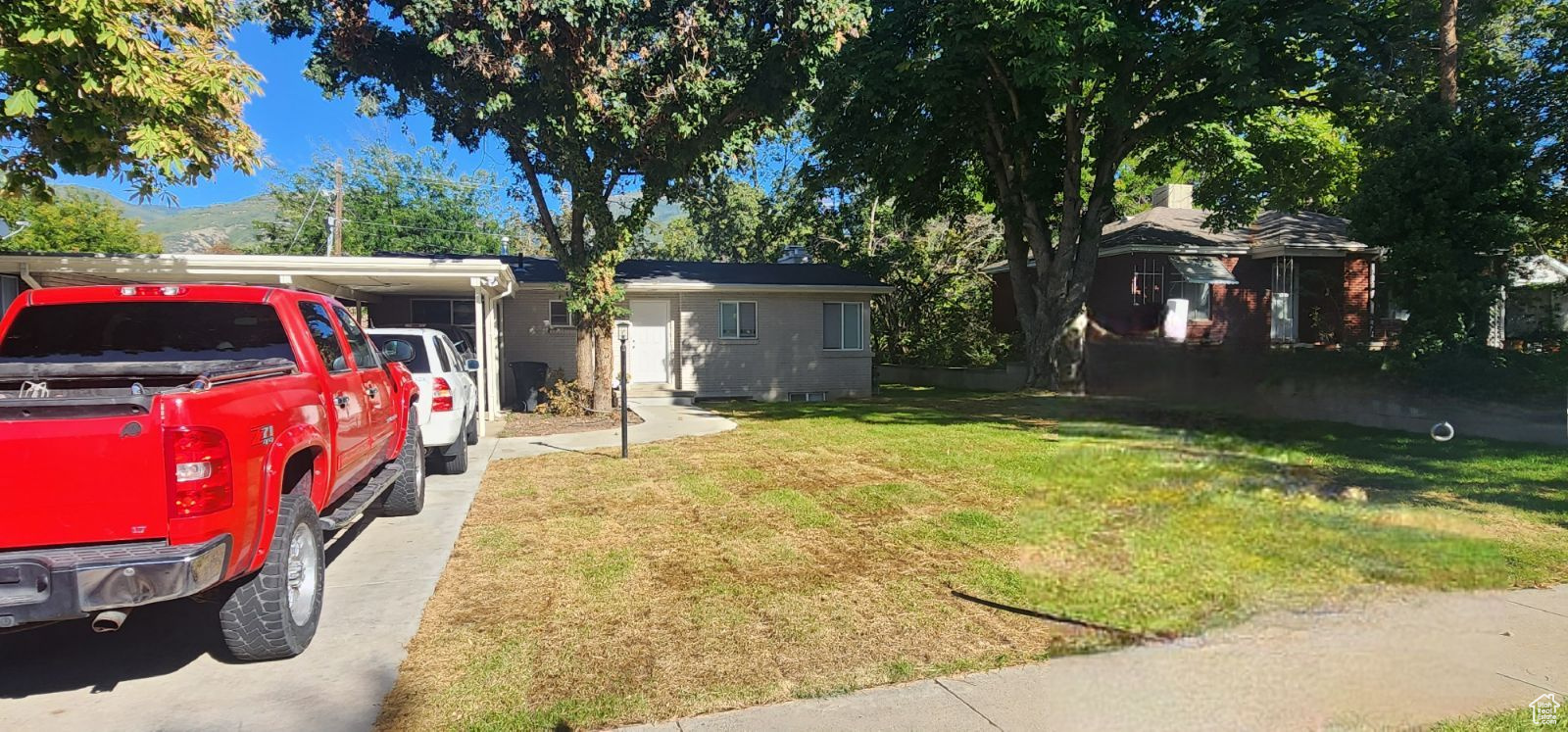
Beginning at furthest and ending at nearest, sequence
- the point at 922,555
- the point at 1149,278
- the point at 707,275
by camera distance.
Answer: the point at 1149,278
the point at 707,275
the point at 922,555

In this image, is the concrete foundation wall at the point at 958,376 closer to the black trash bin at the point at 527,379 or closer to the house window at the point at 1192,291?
the house window at the point at 1192,291

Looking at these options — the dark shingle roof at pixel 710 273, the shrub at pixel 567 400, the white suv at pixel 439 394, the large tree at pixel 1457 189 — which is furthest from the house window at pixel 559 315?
the large tree at pixel 1457 189

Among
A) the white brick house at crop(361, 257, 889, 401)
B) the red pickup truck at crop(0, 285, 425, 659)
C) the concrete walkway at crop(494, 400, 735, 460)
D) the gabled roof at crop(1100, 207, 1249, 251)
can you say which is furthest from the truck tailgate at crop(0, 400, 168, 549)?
the gabled roof at crop(1100, 207, 1249, 251)

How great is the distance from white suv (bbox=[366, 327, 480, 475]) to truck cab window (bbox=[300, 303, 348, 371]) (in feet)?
8.89

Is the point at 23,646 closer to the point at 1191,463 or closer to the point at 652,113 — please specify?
the point at 1191,463

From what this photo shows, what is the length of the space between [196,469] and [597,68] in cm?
1071

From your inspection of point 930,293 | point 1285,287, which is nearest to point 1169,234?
point 1285,287

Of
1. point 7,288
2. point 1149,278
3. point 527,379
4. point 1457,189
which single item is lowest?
point 527,379

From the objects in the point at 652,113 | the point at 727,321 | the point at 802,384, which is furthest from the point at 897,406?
the point at 652,113

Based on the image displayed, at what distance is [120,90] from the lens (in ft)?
21.7

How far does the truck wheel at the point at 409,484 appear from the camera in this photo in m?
7.46

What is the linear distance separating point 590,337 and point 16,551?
1293 cm

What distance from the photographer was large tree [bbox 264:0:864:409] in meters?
12.2

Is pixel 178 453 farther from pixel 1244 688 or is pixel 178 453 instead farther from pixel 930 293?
pixel 930 293
